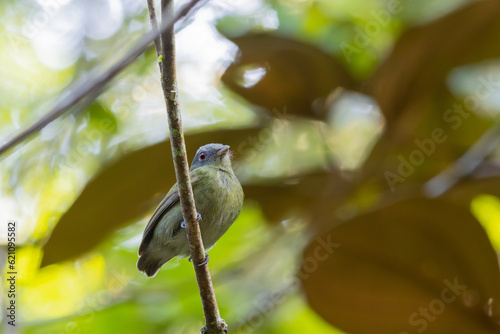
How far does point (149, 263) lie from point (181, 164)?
1.25 m

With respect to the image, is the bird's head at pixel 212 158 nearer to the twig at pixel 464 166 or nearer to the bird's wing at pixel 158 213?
the bird's wing at pixel 158 213

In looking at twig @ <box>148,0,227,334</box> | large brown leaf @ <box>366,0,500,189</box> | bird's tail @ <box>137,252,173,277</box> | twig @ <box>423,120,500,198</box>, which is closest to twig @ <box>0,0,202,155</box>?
twig @ <box>148,0,227,334</box>

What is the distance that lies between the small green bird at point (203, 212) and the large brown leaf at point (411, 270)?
2.11 feet

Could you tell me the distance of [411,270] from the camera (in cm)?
164

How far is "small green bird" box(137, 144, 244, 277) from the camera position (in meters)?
2.27

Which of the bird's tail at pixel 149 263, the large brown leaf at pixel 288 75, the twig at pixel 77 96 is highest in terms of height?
the twig at pixel 77 96

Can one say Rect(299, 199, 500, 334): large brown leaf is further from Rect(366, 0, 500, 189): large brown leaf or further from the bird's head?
the bird's head

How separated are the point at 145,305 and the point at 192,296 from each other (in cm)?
26

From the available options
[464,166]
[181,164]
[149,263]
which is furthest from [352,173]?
[149,263]

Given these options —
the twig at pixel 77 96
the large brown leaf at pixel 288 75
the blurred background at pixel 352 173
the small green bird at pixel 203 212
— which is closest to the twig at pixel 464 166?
the blurred background at pixel 352 173

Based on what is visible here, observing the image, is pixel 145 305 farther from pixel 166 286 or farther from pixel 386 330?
pixel 386 330

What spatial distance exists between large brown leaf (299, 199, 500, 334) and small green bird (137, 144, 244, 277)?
643 millimetres

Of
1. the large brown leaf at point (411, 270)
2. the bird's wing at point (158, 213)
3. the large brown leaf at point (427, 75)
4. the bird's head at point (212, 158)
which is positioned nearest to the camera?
the large brown leaf at point (411, 270)

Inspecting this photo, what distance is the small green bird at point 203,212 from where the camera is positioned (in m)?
2.27
